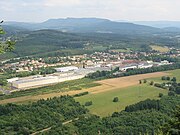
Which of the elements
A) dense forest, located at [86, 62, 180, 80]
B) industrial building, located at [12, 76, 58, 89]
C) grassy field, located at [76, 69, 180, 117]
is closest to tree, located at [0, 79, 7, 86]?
industrial building, located at [12, 76, 58, 89]

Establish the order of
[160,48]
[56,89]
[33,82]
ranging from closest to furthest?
[56,89], [33,82], [160,48]

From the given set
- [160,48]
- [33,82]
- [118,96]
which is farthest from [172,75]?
[160,48]

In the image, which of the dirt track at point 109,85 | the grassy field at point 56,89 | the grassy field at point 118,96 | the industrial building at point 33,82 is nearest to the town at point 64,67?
the industrial building at point 33,82

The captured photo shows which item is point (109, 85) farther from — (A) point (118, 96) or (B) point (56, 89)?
(B) point (56, 89)

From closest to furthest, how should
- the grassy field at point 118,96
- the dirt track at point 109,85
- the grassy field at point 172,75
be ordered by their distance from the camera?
the grassy field at point 118,96 < the dirt track at point 109,85 < the grassy field at point 172,75

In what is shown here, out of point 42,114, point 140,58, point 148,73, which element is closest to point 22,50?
point 140,58

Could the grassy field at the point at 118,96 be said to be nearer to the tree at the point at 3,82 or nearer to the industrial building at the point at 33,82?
the industrial building at the point at 33,82
